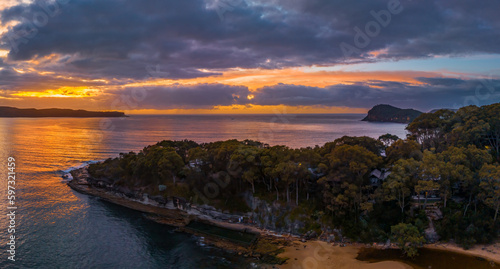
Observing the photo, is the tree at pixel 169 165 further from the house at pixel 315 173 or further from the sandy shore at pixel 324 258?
the sandy shore at pixel 324 258

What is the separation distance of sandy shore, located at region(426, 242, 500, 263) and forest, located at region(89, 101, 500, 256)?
0.75 m

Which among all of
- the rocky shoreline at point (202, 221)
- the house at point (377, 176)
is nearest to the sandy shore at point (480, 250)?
the house at point (377, 176)

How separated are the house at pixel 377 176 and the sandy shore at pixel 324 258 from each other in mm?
12111

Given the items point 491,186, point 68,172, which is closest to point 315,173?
point 491,186

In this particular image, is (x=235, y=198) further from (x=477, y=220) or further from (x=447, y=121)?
(x=447, y=121)

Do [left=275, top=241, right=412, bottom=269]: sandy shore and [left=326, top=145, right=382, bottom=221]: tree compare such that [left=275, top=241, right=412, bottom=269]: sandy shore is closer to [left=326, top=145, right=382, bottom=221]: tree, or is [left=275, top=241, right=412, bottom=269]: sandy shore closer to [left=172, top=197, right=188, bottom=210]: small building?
[left=326, top=145, right=382, bottom=221]: tree

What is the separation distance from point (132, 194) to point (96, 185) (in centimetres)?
1349

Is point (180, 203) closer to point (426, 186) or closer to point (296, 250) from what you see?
point (296, 250)

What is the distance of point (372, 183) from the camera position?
42812 millimetres

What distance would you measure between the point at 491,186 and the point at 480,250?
7.91 meters

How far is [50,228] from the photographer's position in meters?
39.8

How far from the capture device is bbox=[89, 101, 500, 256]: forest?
34719 millimetres

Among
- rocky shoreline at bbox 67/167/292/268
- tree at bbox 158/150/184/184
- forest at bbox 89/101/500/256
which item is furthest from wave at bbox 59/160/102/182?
tree at bbox 158/150/184/184

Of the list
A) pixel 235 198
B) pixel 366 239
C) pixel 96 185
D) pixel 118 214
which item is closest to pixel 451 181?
pixel 366 239
